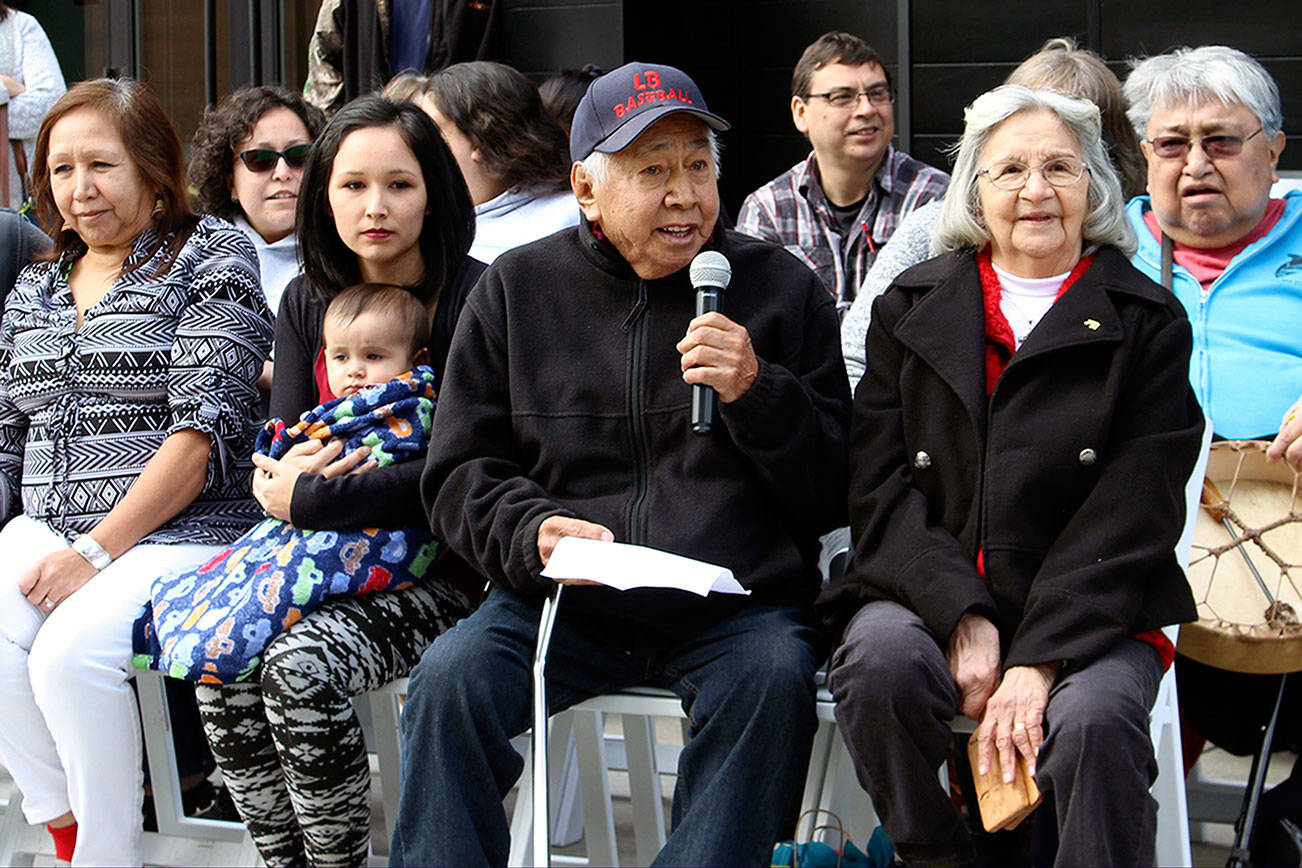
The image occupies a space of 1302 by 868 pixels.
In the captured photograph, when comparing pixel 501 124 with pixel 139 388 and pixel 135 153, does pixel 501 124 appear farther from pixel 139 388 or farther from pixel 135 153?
pixel 139 388

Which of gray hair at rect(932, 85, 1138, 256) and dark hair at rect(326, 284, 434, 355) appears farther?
dark hair at rect(326, 284, 434, 355)

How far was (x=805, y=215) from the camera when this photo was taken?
471 cm

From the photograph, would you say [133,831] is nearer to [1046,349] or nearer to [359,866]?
[359,866]

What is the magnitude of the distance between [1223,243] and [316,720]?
2401 millimetres

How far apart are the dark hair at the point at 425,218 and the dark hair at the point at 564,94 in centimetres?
110

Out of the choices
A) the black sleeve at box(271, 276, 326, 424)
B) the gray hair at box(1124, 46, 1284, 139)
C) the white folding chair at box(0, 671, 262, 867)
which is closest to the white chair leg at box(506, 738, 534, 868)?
the white folding chair at box(0, 671, 262, 867)

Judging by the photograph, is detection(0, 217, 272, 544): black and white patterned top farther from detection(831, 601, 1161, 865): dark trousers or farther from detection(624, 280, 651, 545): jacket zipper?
detection(831, 601, 1161, 865): dark trousers

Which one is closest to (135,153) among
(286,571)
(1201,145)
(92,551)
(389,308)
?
(389,308)

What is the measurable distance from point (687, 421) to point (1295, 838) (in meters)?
1.51

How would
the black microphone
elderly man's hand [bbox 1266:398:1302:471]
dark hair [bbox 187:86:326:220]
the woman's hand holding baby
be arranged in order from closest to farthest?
the black microphone, elderly man's hand [bbox 1266:398:1302:471], the woman's hand holding baby, dark hair [bbox 187:86:326:220]

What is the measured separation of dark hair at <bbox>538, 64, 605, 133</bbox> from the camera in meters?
4.70

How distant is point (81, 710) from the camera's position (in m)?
3.23

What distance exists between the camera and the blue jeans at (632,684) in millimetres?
2674

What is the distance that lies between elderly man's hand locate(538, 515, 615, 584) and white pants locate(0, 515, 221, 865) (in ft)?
3.55
